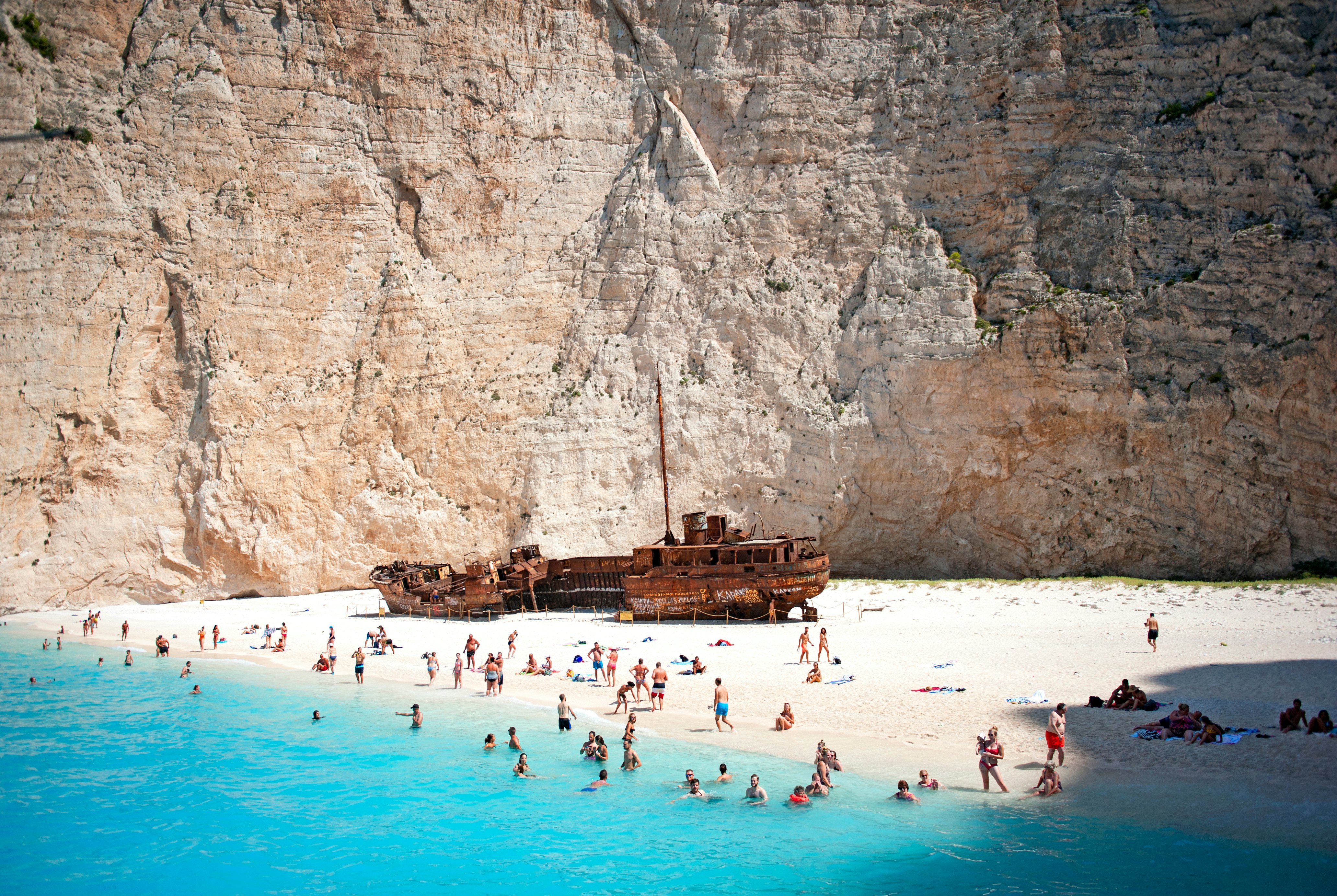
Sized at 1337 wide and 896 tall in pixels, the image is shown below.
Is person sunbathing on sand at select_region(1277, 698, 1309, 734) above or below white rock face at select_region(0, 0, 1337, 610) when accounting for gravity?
below

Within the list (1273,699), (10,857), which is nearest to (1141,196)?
(1273,699)

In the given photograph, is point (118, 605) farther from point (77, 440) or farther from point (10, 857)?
point (10, 857)

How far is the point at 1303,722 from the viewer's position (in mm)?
12883

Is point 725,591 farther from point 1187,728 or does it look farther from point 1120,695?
point 1187,728

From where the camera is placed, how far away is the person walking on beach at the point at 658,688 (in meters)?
17.6

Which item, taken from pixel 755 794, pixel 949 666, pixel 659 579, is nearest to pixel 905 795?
pixel 755 794

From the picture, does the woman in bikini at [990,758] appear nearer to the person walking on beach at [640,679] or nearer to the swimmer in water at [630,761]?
the swimmer in water at [630,761]

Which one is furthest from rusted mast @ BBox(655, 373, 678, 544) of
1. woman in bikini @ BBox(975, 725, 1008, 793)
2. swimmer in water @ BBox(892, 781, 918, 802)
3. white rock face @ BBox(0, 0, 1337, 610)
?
woman in bikini @ BBox(975, 725, 1008, 793)

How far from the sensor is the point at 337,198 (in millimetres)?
36406

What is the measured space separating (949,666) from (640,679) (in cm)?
669

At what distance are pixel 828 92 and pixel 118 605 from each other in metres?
35.1

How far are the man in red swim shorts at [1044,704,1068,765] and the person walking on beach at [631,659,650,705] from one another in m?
8.14

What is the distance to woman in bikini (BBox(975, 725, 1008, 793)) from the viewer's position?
12250 millimetres

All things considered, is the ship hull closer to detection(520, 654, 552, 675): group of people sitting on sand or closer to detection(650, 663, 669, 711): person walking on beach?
detection(520, 654, 552, 675): group of people sitting on sand
